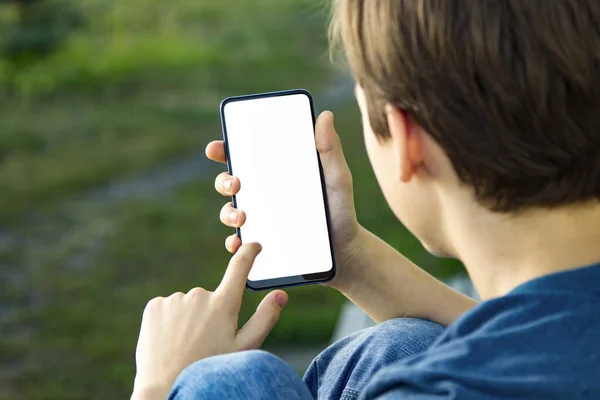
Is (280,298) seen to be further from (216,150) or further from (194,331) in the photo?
(216,150)

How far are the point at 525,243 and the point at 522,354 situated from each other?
105 millimetres

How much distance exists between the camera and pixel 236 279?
0.82m

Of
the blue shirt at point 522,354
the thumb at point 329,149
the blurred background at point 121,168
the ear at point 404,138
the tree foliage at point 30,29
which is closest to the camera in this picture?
the blue shirt at point 522,354

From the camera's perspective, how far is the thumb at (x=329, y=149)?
3.13 feet

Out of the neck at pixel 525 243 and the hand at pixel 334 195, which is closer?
the neck at pixel 525 243

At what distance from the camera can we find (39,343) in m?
2.31

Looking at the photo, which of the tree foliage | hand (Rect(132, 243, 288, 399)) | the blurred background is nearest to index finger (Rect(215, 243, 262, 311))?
hand (Rect(132, 243, 288, 399))

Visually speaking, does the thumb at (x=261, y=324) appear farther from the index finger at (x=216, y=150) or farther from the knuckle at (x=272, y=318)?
the index finger at (x=216, y=150)

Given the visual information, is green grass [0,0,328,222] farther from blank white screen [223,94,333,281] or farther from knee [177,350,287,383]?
knee [177,350,287,383]

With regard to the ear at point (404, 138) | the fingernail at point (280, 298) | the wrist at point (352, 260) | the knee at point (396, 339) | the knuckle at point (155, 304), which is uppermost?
the ear at point (404, 138)

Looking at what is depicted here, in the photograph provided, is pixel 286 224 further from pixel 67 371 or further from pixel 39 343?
pixel 39 343

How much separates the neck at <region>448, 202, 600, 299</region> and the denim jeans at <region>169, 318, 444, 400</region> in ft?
0.52

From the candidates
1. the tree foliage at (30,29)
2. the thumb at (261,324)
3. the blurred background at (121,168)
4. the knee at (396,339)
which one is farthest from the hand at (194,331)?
the tree foliage at (30,29)

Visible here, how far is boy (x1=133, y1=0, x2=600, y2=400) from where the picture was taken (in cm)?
58
